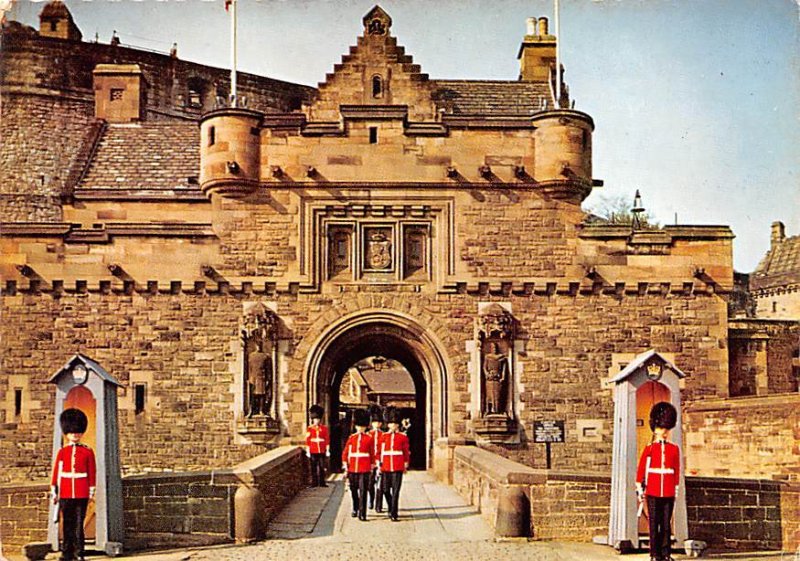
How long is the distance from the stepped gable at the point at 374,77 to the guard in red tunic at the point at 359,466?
1285 cm

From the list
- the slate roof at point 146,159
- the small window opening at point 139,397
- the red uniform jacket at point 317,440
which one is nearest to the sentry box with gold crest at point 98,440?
the red uniform jacket at point 317,440

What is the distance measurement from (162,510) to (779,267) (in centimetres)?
4620

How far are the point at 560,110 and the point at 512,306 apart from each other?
432cm

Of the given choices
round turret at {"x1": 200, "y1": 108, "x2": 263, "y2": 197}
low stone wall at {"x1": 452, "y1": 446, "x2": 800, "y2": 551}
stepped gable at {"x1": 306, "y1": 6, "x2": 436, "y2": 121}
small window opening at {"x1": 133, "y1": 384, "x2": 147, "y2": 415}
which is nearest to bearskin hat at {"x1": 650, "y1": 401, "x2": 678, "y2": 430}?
low stone wall at {"x1": 452, "y1": 446, "x2": 800, "y2": 551}

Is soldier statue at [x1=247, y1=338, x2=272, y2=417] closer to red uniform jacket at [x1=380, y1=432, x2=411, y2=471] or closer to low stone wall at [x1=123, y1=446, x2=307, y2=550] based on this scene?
red uniform jacket at [x1=380, y1=432, x2=411, y2=471]

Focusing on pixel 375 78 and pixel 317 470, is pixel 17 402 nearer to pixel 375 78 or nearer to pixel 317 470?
Result: pixel 317 470

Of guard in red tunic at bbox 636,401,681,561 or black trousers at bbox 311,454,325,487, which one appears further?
black trousers at bbox 311,454,325,487

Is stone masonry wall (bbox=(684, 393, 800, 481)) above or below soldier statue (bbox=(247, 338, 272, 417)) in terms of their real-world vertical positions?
below

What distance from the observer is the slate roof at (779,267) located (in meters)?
52.1

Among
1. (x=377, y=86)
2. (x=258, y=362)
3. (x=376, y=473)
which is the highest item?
(x=377, y=86)

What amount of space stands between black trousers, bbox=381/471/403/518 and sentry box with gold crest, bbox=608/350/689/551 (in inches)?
157

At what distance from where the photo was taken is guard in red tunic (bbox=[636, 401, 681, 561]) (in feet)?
42.1

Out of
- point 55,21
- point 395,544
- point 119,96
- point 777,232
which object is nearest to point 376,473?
point 395,544

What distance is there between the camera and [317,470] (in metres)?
22.6
